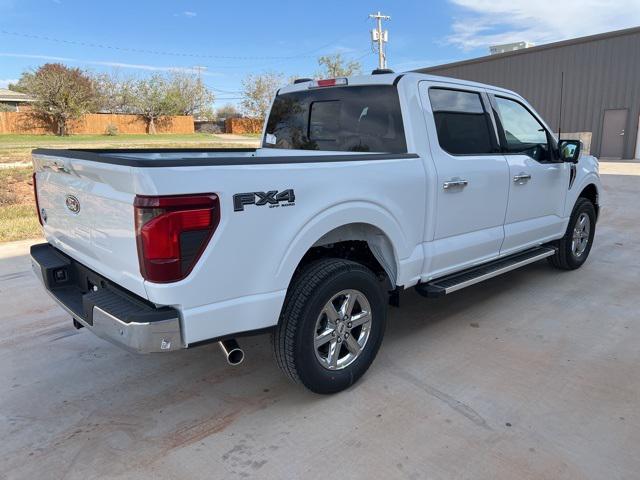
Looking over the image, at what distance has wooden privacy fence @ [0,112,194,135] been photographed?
43000 mm

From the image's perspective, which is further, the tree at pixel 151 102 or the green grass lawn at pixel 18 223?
the tree at pixel 151 102

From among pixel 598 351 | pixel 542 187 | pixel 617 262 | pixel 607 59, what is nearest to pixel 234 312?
pixel 598 351

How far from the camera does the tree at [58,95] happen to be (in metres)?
42.8

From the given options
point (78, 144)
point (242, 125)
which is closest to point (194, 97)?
point (242, 125)

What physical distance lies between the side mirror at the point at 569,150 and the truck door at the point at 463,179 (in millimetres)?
1075

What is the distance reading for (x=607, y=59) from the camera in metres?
21.8

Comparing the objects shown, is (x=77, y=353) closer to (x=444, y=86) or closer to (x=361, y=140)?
(x=361, y=140)

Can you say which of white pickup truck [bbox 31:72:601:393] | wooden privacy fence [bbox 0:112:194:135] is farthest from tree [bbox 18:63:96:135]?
white pickup truck [bbox 31:72:601:393]

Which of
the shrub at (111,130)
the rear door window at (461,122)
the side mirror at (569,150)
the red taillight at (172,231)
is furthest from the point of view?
the shrub at (111,130)

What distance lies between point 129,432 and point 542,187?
3940mm

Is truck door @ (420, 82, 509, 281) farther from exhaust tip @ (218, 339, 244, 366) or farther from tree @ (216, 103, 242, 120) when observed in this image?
tree @ (216, 103, 242, 120)

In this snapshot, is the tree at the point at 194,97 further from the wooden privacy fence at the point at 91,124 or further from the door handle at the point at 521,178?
the door handle at the point at 521,178

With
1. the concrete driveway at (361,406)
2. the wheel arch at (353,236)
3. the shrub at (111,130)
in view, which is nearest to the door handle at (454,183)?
the wheel arch at (353,236)

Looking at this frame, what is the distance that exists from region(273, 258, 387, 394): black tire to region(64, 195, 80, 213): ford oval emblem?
1.28m
